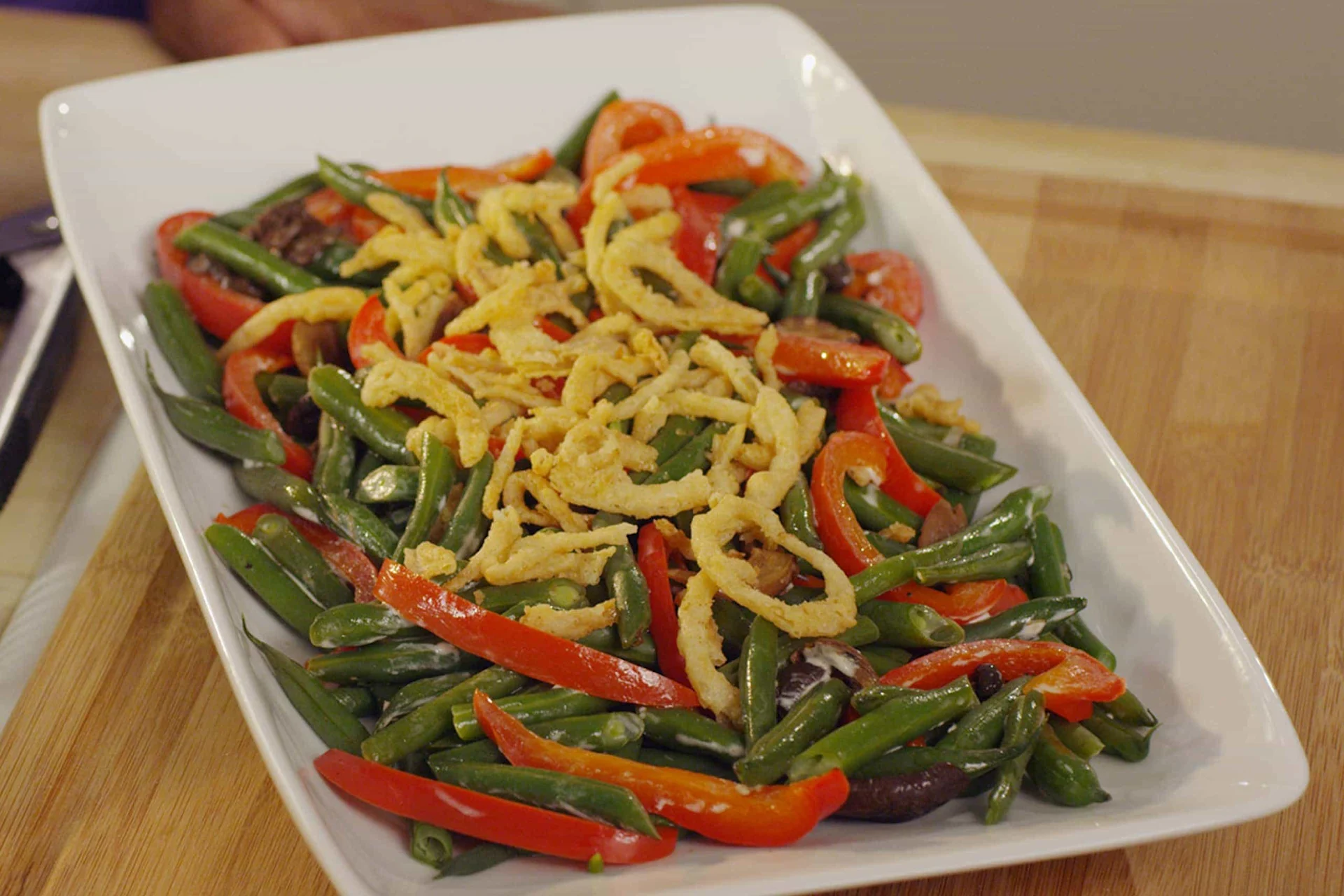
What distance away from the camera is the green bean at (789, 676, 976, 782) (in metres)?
2.36

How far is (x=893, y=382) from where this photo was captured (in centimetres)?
344

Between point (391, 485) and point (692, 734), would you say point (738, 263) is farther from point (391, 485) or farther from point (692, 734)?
point (692, 734)

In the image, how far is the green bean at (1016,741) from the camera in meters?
2.37

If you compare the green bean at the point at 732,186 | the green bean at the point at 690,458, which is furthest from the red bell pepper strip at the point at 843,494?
the green bean at the point at 732,186

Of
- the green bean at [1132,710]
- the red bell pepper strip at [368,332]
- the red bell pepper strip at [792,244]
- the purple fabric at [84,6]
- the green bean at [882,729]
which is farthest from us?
the purple fabric at [84,6]

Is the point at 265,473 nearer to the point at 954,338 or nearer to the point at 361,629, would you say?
the point at 361,629

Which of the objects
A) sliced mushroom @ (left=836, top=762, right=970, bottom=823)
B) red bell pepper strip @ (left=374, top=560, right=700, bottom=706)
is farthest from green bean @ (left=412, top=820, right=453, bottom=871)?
sliced mushroom @ (left=836, top=762, right=970, bottom=823)

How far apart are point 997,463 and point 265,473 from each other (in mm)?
1742

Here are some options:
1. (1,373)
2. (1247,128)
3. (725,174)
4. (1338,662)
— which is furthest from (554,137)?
(1247,128)

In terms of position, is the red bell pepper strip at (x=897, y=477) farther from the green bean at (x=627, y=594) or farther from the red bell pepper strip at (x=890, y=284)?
the green bean at (x=627, y=594)

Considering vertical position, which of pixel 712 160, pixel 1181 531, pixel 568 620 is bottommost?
pixel 1181 531

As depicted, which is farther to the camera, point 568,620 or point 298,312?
point 298,312

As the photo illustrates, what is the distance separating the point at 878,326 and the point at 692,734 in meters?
1.43

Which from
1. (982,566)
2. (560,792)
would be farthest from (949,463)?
(560,792)
